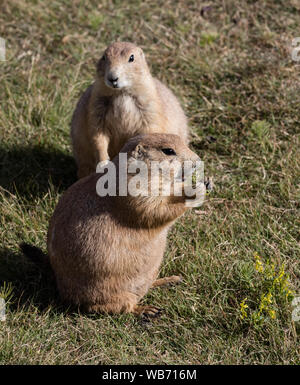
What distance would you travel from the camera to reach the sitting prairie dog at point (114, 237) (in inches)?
155

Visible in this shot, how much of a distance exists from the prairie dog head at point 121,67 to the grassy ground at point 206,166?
1187mm

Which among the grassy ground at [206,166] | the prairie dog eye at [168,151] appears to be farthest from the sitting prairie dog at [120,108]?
the prairie dog eye at [168,151]

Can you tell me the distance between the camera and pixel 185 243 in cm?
494

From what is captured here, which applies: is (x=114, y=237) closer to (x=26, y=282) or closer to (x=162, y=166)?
(x=162, y=166)

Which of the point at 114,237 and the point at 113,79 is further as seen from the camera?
the point at 113,79

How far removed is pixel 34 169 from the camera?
5938 mm

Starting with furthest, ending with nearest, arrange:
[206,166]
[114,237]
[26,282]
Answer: [206,166] → [26,282] → [114,237]

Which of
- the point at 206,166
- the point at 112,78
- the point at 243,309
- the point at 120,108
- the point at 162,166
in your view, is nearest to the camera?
the point at 162,166

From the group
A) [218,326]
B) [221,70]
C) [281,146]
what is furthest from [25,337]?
[221,70]

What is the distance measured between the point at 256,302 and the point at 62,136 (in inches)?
115

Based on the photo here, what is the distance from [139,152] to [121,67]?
1.26 metres

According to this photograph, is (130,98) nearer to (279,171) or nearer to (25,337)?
(279,171)

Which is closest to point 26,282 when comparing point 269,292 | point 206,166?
point 269,292

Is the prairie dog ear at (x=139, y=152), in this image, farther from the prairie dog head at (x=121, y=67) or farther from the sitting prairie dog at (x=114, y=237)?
the prairie dog head at (x=121, y=67)
